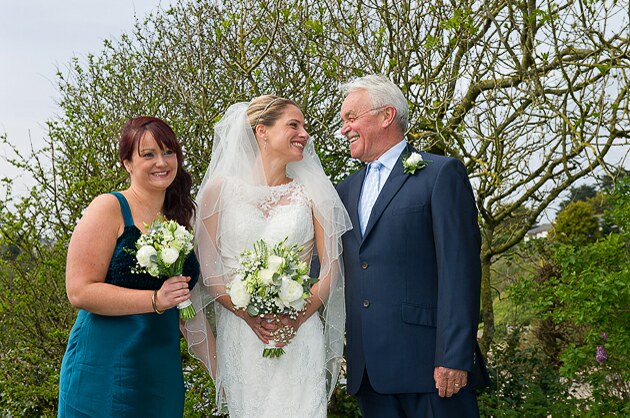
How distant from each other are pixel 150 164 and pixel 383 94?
128 cm

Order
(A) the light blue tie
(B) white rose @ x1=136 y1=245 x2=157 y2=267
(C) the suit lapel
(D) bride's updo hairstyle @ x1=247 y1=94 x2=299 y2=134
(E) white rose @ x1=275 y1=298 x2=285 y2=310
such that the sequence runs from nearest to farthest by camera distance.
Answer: (B) white rose @ x1=136 y1=245 x2=157 y2=267 → (E) white rose @ x1=275 y1=298 x2=285 y2=310 → (C) the suit lapel → (A) the light blue tie → (D) bride's updo hairstyle @ x1=247 y1=94 x2=299 y2=134

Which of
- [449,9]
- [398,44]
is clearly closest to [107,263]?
[398,44]

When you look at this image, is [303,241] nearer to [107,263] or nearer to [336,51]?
[107,263]

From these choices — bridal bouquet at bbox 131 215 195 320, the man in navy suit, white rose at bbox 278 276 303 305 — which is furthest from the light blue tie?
bridal bouquet at bbox 131 215 195 320

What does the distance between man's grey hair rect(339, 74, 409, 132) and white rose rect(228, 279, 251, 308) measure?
1.19 meters

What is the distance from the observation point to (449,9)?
5586 mm

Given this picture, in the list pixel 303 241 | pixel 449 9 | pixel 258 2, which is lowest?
pixel 303 241

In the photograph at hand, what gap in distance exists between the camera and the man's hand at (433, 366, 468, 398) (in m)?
3.31

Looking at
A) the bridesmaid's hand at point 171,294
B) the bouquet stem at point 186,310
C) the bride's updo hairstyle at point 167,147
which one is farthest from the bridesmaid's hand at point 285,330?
the bride's updo hairstyle at point 167,147

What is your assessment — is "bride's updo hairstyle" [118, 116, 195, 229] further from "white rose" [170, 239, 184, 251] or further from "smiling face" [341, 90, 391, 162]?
"smiling face" [341, 90, 391, 162]

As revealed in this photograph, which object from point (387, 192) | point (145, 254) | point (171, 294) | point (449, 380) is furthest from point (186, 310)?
point (449, 380)

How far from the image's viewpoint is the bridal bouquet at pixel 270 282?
3.37 meters

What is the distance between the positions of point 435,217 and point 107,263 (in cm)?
157

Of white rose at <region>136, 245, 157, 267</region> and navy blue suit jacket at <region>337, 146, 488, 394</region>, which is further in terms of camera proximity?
navy blue suit jacket at <region>337, 146, 488, 394</region>
